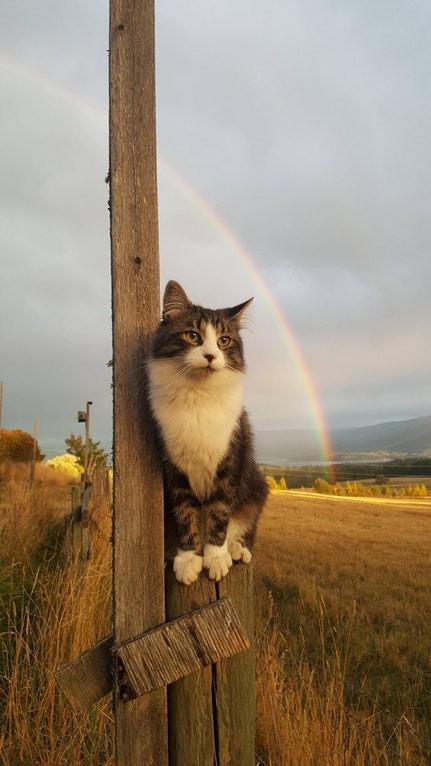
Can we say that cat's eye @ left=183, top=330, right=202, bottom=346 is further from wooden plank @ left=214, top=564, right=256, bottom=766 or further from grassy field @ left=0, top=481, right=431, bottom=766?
grassy field @ left=0, top=481, right=431, bottom=766

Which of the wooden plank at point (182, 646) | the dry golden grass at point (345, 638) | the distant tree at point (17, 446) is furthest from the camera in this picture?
the distant tree at point (17, 446)

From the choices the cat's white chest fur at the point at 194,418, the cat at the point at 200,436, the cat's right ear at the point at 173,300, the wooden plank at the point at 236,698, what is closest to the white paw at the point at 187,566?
the cat at the point at 200,436

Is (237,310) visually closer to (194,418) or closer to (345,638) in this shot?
(194,418)

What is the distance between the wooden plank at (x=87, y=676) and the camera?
1610 mm

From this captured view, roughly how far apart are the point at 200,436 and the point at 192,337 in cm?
53

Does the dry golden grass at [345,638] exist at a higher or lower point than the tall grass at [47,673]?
lower

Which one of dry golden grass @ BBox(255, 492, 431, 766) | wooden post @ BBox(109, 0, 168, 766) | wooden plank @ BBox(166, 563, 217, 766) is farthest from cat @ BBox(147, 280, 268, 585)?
dry golden grass @ BBox(255, 492, 431, 766)

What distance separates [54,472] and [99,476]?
1006 cm

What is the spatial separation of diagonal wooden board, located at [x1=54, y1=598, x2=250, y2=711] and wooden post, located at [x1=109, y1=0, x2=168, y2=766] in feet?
0.29

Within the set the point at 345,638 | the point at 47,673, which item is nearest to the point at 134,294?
the point at 47,673

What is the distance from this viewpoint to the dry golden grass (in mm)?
2852

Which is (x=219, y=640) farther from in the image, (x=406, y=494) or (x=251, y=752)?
(x=406, y=494)

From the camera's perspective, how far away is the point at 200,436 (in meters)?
1.90

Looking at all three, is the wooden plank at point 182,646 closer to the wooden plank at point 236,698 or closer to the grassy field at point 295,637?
the wooden plank at point 236,698
